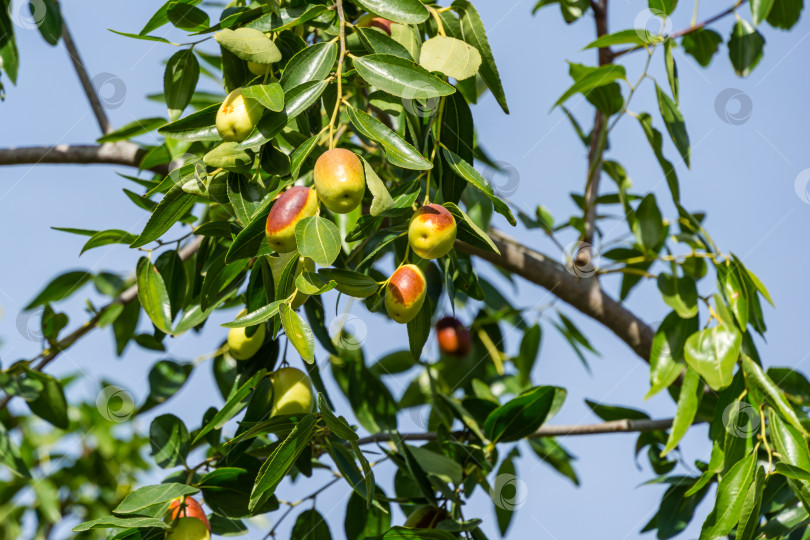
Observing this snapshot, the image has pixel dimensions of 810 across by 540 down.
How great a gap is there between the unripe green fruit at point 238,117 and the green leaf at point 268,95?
0.03m

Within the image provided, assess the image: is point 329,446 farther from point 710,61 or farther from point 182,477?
point 710,61

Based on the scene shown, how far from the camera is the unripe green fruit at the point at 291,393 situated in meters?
1.01

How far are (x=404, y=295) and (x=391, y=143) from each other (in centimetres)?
15

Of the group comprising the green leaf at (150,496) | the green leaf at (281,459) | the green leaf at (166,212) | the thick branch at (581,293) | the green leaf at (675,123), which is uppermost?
the green leaf at (675,123)

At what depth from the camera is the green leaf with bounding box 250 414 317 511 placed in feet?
2.70

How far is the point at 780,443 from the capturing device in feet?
3.54

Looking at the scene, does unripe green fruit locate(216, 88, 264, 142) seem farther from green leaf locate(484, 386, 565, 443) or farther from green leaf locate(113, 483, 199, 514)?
green leaf locate(484, 386, 565, 443)

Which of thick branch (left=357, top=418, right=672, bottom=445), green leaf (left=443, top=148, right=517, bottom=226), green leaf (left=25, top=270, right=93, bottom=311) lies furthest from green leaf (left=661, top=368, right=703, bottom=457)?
green leaf (left=25, top=270, right=93, bottom=311)

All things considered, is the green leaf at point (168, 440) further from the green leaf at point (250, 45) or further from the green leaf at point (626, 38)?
the green leaf at point (626, 38)

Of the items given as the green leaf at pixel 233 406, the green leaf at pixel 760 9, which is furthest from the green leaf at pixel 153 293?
the green leaf at pixel 760 9

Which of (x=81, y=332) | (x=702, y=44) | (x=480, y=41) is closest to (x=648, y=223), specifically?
(x=702, y=44)

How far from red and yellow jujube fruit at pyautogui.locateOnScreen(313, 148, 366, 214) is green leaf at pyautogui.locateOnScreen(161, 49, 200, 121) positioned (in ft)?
1.23

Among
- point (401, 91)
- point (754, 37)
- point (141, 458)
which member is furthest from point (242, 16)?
point (141, 458)

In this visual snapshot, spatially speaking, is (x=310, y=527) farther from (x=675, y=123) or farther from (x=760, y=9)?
(x=760, y=9)
